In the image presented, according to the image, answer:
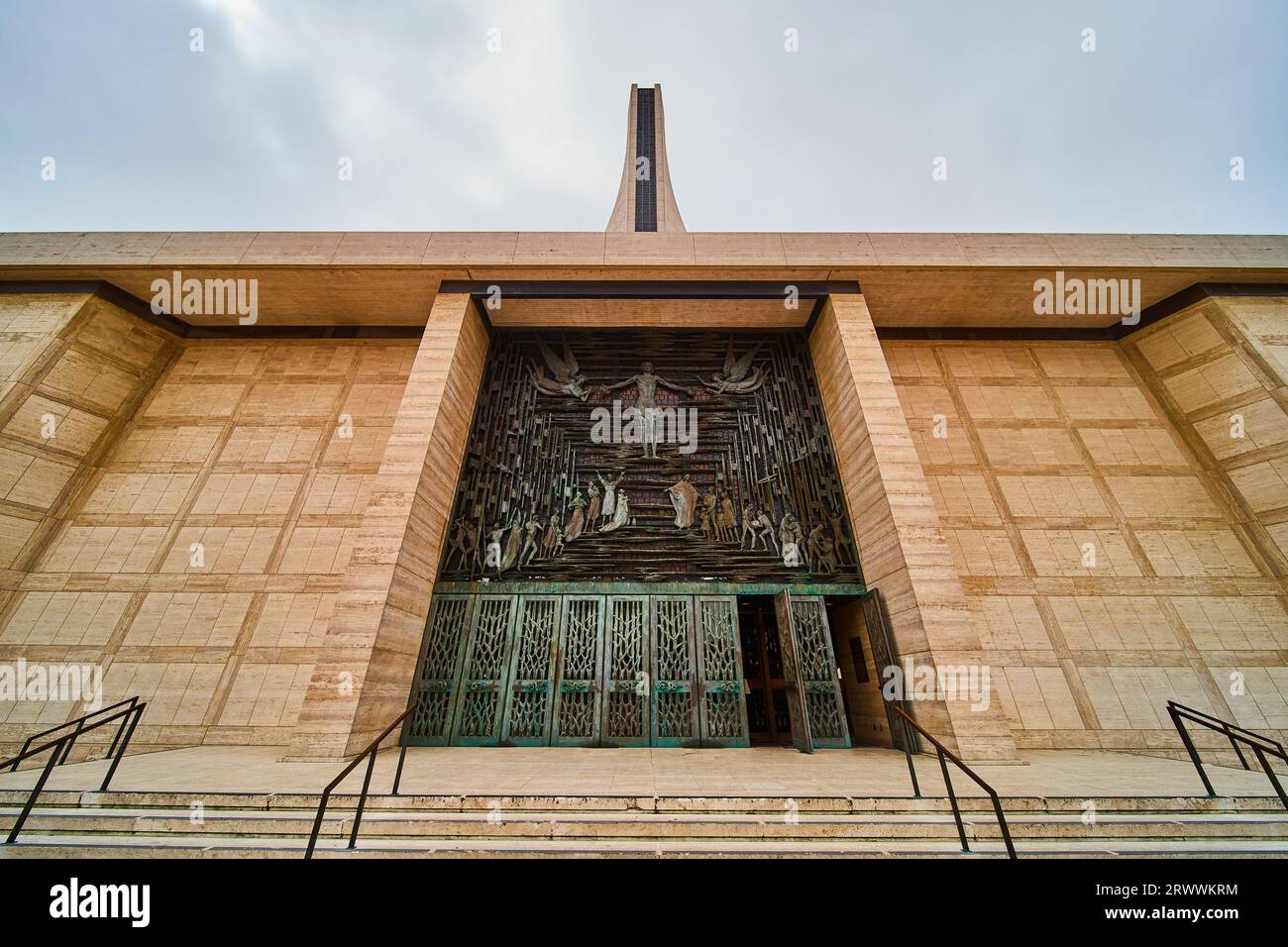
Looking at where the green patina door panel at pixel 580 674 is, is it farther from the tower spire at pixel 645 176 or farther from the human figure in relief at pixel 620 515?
the tower spire at pixel 645 176

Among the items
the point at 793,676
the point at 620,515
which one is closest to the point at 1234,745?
the point at 793,676

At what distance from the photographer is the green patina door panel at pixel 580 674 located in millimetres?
6406

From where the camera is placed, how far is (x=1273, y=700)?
6699 mm

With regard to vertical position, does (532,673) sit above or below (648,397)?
below

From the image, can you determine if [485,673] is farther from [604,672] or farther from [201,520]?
[201,520]

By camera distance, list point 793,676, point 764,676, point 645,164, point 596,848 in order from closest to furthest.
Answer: point 596,848
point 793,676
point 764,676
point 645,164

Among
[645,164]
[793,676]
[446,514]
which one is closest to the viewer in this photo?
[793,676]

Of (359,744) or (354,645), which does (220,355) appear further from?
(359,744)

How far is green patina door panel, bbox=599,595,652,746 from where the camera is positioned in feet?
21.1

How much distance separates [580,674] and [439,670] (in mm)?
1902

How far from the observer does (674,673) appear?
675cm

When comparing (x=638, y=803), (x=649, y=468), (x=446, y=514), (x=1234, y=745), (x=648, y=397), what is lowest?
(x=638, y=803)

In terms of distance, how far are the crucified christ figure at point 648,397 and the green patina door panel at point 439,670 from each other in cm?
381
